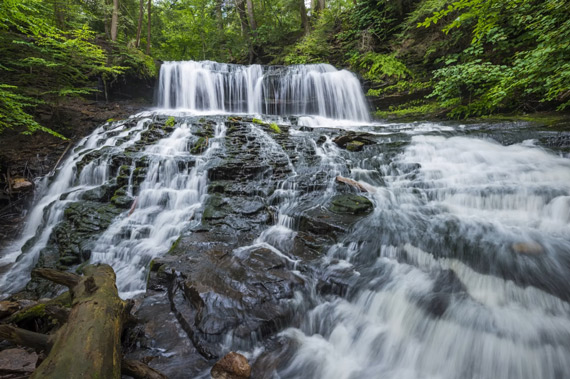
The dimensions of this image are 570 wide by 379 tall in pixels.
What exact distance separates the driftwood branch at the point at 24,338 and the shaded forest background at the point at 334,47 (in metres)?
5.41

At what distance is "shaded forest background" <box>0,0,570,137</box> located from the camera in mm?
5738

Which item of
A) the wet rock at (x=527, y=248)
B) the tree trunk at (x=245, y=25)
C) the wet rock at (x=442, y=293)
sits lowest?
the wet rock at (x=442, y=293)

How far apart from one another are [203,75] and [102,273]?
13.0 meters

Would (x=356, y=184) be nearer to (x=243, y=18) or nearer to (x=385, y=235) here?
(x=385, y=235)

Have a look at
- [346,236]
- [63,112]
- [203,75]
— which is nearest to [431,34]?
[203,75]

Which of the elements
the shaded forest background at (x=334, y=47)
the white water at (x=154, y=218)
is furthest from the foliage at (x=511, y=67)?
the white water at (x=154, y=218)

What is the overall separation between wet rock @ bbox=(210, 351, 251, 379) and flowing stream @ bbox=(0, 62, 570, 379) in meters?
0.16

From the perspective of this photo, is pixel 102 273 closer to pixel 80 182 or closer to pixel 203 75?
pixel 80 182

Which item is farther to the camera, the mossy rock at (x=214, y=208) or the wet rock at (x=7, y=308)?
the mossy rock at (x=214, y=208)

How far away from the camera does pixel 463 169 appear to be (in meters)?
5.58

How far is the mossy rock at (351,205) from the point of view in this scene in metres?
4.81

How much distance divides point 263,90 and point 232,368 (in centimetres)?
1273

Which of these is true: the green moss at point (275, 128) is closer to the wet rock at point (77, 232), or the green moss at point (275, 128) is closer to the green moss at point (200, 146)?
the green moss at point (200, 146)

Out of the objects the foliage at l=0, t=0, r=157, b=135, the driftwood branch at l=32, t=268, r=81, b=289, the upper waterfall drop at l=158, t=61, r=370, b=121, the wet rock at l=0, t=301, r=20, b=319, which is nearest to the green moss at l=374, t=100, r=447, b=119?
the upper waterfall drop at l=158, t=61, r=370, b=121
